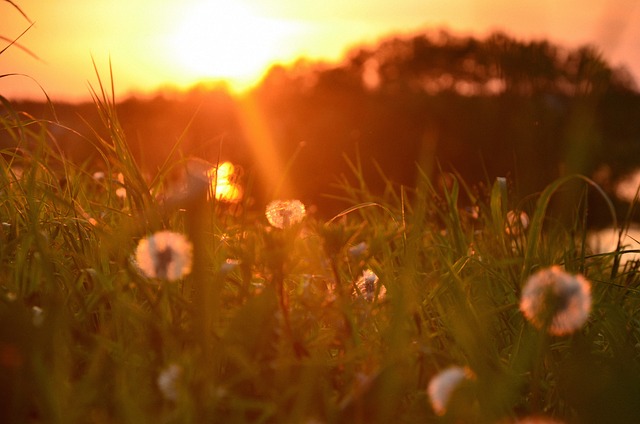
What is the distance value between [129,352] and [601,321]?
41.5 inches

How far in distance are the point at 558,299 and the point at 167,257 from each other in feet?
2.15

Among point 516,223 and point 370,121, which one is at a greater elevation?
point 516,223

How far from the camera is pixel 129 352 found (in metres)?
1.26

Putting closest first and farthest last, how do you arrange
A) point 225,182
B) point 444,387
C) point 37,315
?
1. point 444,387
2. point 37,315
3. point 225,182

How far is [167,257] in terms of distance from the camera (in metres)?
1.18

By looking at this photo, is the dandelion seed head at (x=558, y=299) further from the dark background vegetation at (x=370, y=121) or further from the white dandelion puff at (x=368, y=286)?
the dark background vegetation at (x=370, y=121)

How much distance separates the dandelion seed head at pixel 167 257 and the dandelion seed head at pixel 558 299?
0.57m

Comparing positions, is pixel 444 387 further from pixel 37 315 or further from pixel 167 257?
pixel 37 315

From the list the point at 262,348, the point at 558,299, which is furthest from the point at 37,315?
the point at 558,299

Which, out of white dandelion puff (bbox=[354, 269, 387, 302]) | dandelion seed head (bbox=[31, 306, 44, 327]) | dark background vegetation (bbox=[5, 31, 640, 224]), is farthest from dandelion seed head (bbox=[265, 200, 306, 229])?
dark background vegetation (bbox=[5, 31, 640, 224])

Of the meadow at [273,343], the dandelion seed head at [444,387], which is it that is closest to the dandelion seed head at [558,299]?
the meadow at [273,343]

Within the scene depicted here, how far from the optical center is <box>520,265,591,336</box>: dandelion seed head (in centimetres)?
107

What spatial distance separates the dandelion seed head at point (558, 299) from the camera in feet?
3.51

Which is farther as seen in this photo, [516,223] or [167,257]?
[516,223]
